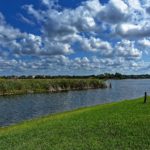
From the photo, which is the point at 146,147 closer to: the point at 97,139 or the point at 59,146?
the point at 97,139

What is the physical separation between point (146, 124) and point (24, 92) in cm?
5165

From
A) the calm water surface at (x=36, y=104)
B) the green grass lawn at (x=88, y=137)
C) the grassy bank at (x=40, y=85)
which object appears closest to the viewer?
the green grass lawn at (x=88, y=137)

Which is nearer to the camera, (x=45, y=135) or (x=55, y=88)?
(x=45, y=135)

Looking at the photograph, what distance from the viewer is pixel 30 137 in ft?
47.1

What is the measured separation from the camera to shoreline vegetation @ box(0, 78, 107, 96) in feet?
205

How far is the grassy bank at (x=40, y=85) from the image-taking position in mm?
62681

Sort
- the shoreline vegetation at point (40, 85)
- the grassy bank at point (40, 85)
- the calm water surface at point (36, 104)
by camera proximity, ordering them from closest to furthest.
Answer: the calm water surface at point (36, 104) < the shoreline vegetation at point (40, 85) < the grassy bank at point (40, 85)

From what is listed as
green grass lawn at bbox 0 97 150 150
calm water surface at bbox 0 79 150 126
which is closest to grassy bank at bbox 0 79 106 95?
calm water surface at bbox 0 79 150 126

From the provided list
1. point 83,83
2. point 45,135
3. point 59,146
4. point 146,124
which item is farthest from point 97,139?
point 83,83

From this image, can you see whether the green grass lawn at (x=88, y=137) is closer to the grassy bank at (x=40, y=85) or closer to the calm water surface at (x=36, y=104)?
the calm water surface at (x=36, y=104)

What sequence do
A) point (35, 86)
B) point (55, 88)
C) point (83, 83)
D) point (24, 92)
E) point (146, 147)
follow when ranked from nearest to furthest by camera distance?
point (146, 147)
point (24, 92)
point (35, 86)
point (55, 88)
point (83, 83)

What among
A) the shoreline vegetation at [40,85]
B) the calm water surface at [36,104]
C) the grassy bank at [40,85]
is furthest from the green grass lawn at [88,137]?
the grassy bank at [40,85]

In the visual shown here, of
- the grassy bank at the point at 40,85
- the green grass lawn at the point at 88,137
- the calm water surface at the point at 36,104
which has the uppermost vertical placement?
the grassy bank at the point at 40,85

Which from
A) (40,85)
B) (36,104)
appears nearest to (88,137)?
(36,104)
